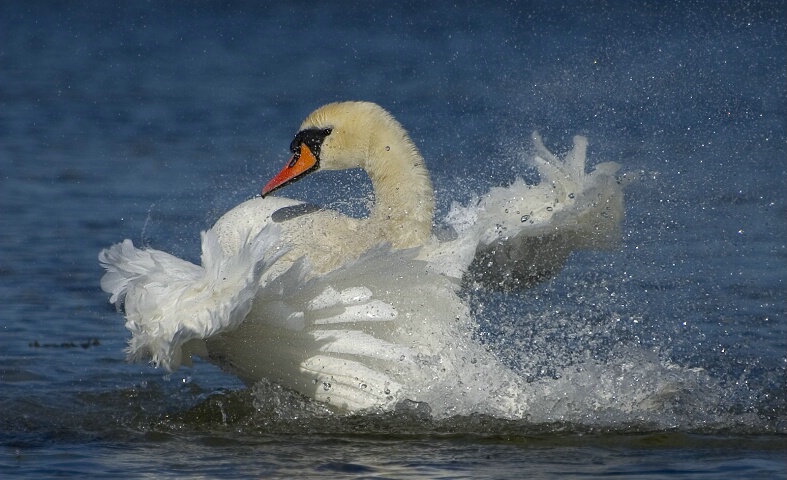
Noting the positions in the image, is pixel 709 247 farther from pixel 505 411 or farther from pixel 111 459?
pixel 111 459

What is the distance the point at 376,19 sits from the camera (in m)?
18.5

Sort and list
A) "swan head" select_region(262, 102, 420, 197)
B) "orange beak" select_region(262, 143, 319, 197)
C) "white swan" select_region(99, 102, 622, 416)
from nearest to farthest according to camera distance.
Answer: "white swan" select_region(99, 102, 622, 416)
"swan head" select_region(262, 102, 420, 197)
"orange beak" select_region(262, 143, 319, 197)

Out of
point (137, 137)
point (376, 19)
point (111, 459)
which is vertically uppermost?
point (376, 19)

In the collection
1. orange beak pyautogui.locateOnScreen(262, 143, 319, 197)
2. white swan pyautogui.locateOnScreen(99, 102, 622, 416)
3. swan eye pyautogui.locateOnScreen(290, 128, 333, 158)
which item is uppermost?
swan eye pyautogui.locateOnScreen(290, 128, 333, 158)

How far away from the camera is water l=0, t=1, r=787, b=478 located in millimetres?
5742

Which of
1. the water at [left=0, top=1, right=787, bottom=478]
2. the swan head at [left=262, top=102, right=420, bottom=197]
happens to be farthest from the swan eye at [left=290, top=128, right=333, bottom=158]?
the water at [left=0, top=1, right=787, bottom=478]

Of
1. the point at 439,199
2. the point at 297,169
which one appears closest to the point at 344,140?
the point at 297,169

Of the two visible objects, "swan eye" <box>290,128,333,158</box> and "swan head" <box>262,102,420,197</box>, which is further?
"swan eye" <box>290,128,333,158</box>

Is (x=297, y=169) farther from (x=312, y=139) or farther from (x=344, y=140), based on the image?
(x=344, y=140)

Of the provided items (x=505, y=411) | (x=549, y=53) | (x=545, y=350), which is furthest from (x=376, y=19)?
(x=505, y=411)

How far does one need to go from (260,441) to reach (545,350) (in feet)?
6.37

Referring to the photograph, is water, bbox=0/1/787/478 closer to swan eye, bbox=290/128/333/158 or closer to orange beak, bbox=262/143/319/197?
orange beak, bbox=262/143/319/197

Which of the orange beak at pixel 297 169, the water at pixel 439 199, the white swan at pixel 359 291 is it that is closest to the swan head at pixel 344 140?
the orange beak at pixel 297 169

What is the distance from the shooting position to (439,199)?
977 cm
